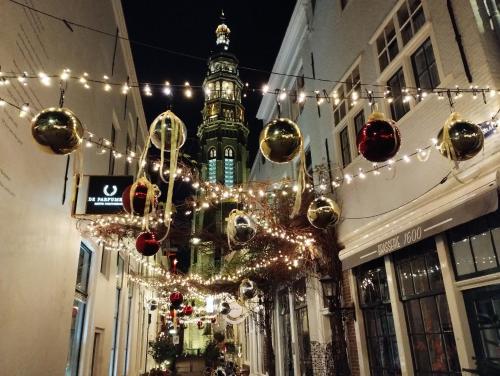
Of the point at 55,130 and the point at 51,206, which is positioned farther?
the point at 51,206

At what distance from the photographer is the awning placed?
4930 millimetres

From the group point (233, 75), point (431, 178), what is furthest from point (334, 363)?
point (233, 75)

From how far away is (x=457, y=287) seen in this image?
579cm

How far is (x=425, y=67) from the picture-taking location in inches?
270

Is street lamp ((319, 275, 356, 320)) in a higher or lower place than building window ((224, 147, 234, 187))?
lower

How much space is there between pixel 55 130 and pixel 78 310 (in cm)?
582

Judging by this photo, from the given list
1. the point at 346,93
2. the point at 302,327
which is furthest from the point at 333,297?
the point at 346,93

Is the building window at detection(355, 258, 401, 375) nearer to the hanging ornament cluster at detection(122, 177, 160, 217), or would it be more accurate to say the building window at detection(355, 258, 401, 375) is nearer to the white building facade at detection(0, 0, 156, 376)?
the hanging ornament cluster at detection(122, 177, 160, 217)

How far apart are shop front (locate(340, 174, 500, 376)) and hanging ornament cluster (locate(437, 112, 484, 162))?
66cm

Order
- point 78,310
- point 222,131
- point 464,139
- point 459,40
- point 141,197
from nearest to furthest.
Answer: point 464,139, point 141,197, point 459,40, point 78,310, point 222,131

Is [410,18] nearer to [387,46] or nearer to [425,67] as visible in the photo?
[387,46]

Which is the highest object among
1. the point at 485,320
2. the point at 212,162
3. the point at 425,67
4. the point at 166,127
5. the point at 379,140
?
the point at 212,162

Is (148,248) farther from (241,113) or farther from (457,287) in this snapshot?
(241,113)

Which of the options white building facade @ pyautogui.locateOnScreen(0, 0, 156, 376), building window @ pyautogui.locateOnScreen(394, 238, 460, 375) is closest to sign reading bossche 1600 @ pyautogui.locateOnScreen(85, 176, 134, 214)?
white building facade @ pyautogui.locateOnScreen(0, 0, 156, 376)
